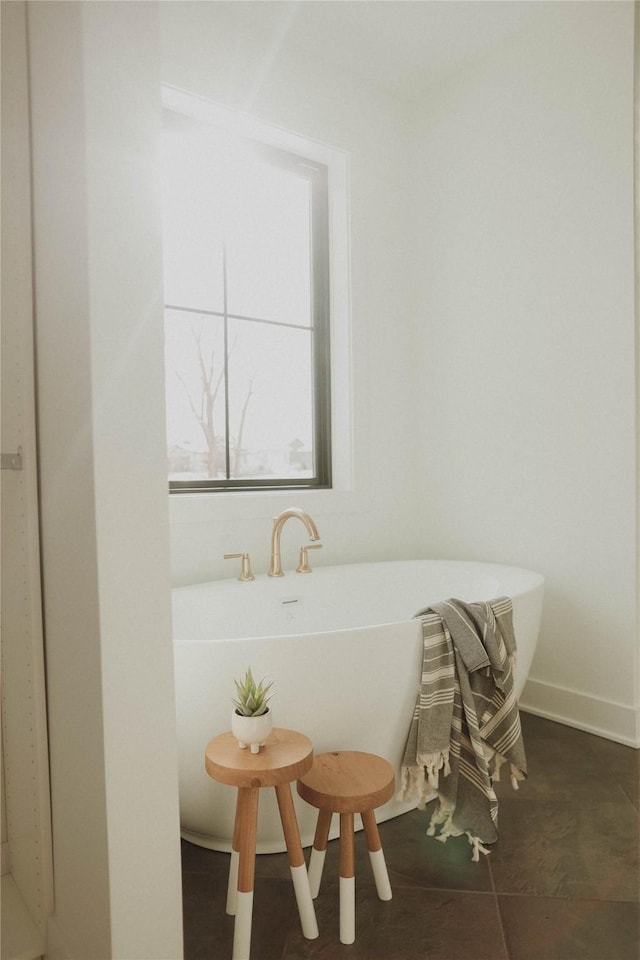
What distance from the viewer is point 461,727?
1.79 metres

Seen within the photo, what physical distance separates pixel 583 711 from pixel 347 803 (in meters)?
1.53

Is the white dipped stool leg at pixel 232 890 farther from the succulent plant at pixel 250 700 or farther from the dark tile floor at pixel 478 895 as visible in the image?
the succulent plant at pixel 250 700

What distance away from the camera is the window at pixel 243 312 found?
8.77ft

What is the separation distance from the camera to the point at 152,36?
1.09 m

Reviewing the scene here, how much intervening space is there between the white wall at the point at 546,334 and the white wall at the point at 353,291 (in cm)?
14

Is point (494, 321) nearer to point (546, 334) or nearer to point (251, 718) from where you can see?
point (546, 334)

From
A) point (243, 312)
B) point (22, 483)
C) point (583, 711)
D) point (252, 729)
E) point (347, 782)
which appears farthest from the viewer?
point (243, 312)

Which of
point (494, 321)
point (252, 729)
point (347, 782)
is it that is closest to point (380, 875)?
point (347, 782)

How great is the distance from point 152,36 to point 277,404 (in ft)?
6.36

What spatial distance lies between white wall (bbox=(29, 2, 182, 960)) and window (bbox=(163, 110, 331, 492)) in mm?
1488

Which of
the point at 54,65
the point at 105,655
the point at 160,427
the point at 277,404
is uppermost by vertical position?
the point at 54,65

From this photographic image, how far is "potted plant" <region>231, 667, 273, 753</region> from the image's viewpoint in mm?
1411

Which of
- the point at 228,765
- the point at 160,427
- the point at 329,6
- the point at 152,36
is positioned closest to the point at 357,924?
the point at 228,765

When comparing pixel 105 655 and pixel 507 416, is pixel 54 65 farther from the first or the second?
pixel 507 416
